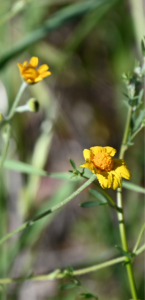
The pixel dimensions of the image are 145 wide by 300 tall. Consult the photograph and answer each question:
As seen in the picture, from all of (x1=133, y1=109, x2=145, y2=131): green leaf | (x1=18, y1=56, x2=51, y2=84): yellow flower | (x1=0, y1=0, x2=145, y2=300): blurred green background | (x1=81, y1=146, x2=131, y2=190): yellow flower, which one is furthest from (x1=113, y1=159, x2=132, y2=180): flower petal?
(x1=0, y1=0, x2=145, y2=300): blurred green background

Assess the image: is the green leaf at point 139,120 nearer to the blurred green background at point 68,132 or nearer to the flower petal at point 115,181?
the flower petal at point 115,181

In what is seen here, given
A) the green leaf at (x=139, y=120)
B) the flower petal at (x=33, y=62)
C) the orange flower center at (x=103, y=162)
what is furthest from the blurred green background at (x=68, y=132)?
the orange flower center at (x=103, y=162)

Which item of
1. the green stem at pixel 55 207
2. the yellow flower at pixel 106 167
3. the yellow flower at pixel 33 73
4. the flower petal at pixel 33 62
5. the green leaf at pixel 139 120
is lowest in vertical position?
the green stem at pixel 55 207

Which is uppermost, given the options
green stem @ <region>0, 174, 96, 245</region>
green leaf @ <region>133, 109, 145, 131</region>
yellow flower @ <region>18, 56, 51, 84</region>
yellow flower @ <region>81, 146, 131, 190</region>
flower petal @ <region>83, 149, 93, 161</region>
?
yellow flower @ <region>18, 56, 51, 84</region>

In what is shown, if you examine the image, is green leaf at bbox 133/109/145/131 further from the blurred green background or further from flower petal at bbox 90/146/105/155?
the blurred green background

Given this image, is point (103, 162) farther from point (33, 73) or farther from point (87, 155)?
point (33, 73)

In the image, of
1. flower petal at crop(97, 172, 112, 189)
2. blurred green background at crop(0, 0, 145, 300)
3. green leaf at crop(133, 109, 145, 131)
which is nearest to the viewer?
flower petal at crop(97, 172, 112, 189)

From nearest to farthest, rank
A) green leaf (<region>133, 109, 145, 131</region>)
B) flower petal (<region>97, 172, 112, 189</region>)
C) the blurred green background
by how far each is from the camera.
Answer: flower petal (<region>97, 172, 112, 189</region>) → green leaf (<region>133, 109, 145, 131</region>) → the blurred green background

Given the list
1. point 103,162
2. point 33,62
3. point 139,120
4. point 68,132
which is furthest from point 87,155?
point 68,132
